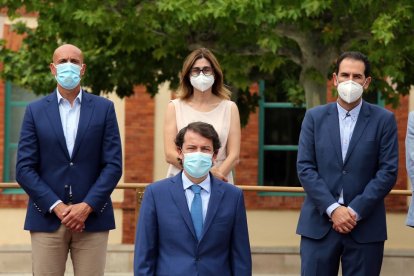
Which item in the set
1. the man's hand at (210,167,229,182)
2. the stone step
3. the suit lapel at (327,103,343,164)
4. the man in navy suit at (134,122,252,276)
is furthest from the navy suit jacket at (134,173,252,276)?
the stone step

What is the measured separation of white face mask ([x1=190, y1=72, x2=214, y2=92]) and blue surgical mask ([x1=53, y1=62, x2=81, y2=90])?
94 centimetres

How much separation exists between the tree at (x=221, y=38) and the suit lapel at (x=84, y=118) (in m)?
4.49

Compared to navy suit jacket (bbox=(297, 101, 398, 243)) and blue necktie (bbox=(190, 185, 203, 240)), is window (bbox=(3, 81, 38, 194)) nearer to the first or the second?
navy suit jacket (bbox=(297, 101, 398, 243))

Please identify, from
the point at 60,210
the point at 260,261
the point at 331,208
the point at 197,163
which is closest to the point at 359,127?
the point at 331,208

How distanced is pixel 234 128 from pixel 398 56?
197 inches

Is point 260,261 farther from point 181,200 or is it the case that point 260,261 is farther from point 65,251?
point 181,200

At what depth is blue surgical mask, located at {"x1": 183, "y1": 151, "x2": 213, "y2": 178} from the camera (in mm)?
7535

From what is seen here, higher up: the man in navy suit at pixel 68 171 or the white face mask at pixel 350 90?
the white face mask at pixel 350 90

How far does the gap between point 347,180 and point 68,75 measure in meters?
2.02

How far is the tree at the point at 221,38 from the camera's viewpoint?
44.1ft

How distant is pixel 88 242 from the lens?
8852 mm

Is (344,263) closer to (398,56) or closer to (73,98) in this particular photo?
(73,98)

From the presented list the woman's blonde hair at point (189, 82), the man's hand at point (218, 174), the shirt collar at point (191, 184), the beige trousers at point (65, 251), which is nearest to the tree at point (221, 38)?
the woman's blonde hair at point (189, 82)

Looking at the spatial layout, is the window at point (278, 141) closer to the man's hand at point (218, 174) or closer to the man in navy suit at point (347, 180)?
the man's hand at point (218, 174)
